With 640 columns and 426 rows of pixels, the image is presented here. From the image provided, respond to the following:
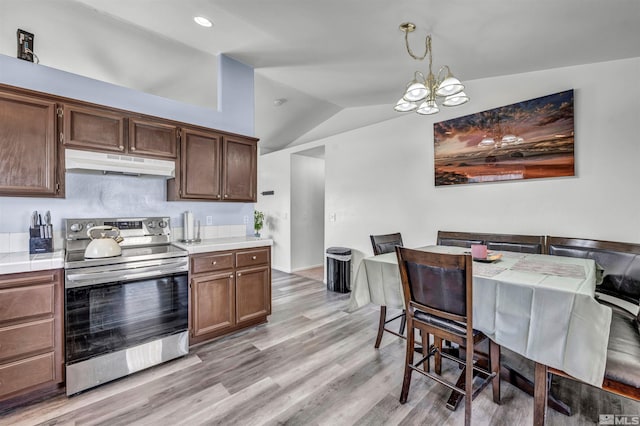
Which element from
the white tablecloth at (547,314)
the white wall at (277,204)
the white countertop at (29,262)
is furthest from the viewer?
the white wall at (277,204)

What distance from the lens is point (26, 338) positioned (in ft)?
5.94

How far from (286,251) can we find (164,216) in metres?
3.11

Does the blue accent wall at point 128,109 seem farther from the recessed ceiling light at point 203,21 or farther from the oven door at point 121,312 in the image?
the oven door at point 121,312

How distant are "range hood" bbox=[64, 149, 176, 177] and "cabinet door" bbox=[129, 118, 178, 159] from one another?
8 centimetres

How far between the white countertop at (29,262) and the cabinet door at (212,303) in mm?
948

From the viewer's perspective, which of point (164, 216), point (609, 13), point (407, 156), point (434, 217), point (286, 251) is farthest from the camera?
point (286, 251)

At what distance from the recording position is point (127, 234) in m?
2.64

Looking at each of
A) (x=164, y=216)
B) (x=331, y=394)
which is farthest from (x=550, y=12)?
(x=164, y=216)

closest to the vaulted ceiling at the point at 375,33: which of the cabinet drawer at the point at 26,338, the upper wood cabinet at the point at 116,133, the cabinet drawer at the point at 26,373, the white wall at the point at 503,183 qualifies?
the white wall at the point at 503,183

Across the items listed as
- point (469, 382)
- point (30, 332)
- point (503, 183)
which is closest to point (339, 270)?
point (503, 183)

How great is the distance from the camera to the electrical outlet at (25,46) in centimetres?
221

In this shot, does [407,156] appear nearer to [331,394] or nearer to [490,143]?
[490,143]

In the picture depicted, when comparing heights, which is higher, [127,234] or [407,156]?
[407,156]

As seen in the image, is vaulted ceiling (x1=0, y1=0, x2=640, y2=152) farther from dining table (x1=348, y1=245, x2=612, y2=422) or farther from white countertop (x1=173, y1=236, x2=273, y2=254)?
white countertop (x1=173, y1=236, x2=273, y2=254)
